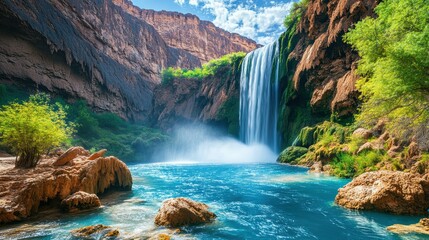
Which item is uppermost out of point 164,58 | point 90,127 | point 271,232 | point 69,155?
point 164,58

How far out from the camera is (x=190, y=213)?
7535 mm

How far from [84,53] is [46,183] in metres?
57.6

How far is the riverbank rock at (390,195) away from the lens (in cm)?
816

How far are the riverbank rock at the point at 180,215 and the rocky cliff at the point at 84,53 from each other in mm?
52445

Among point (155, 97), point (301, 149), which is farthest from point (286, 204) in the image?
point (155, 97)

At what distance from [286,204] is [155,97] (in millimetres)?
60802

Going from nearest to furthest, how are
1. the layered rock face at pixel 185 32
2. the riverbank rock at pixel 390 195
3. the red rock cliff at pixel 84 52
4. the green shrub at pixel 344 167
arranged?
the riverbank rock at pixel 390 195
the green shrub at pixel 344 167
the red rock cliff at pixel 84 52
the layered rock face at pixel 185 32

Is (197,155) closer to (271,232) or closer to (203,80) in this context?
(203,80)

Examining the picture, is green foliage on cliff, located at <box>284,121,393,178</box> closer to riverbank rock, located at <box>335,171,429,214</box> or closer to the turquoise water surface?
the turquoise water surface

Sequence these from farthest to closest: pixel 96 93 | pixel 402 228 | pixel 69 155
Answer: pixel 96 93 → pixel 69 155 → pixel 402 228

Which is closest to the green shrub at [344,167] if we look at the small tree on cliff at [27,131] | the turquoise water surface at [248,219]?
the turquoise water surface at [248,219]

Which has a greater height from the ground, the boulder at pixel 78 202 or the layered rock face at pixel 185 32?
the layered rock face at pixel 185 32

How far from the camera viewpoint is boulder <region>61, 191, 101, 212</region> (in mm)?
8906

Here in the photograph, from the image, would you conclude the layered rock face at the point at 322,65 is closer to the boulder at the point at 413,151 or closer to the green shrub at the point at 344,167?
the green shrub at the point at 344,167
